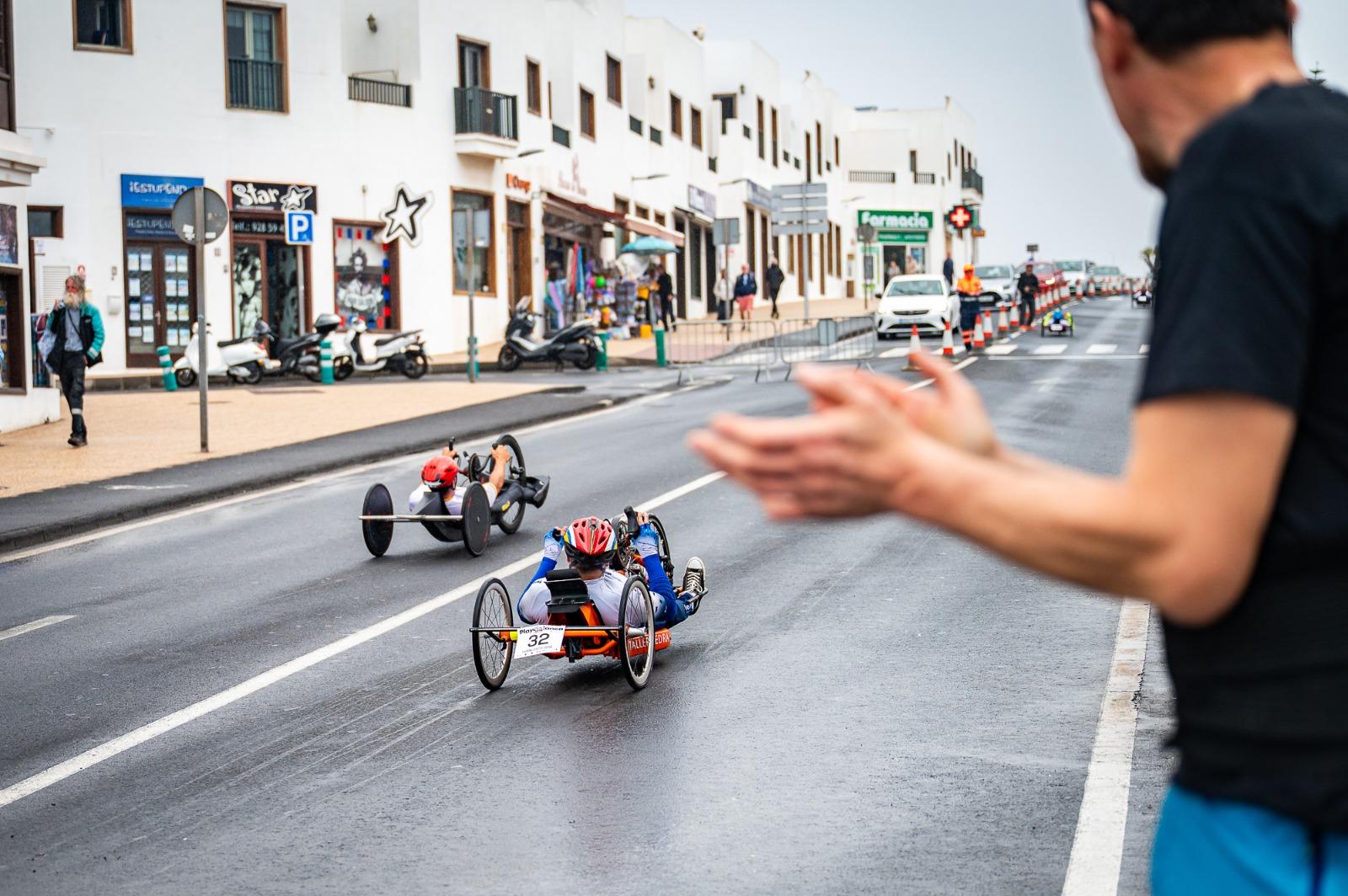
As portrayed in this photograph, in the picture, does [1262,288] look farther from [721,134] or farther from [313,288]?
[721,134]

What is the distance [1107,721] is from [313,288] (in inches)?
1309

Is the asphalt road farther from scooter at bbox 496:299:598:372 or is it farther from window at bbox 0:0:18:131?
scooter at bbox 496:299:598:372

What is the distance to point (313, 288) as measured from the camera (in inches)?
1538

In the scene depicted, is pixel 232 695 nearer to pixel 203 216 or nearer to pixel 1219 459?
pixel 1219 459

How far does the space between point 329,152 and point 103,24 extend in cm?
530

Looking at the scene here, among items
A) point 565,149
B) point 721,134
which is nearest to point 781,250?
point 721,134

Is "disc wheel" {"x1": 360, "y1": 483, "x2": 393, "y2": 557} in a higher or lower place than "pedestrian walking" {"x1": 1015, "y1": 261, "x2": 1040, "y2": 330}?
lower

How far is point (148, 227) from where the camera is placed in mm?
36344

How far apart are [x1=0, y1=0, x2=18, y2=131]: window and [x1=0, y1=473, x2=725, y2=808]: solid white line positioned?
1463cm

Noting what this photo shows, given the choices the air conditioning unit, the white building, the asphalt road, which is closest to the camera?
the asphalt road

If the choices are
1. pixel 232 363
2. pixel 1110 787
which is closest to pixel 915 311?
pixel 232 363

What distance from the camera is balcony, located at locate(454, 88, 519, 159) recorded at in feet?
141

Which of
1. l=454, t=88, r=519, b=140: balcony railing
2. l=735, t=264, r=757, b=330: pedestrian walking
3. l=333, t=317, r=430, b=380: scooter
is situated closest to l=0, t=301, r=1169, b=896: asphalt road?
l=333, t=317, r=430, b=380: scooter

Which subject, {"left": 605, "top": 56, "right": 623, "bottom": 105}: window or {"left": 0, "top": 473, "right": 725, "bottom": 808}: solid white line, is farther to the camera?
{"left": 605, "top": 56, "right": 623, "bottom": 105}: window
